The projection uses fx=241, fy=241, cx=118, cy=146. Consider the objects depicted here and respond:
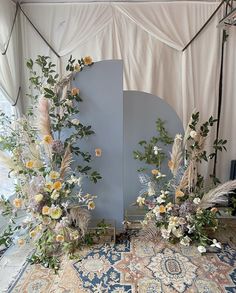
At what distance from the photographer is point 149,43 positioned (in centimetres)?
255

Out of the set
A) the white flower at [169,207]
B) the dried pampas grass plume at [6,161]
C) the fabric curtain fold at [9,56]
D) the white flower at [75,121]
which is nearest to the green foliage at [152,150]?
the white flower at [169,207]

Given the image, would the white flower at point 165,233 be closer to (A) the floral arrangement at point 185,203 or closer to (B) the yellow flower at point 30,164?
(A) the floral arrangement at point 185,203

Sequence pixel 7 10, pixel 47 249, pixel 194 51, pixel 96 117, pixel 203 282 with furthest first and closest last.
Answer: pixel 194 51, pixel 7 10, pixel 96 117, pixel 47 249, pixel 203 282

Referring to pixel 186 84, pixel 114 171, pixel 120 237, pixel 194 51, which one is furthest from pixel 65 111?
pixel 194 51

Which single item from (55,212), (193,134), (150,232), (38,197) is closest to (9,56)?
(38,197)

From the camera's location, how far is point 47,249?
73.8 inches

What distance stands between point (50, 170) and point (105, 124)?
0.58 m

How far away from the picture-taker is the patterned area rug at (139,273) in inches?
61.7

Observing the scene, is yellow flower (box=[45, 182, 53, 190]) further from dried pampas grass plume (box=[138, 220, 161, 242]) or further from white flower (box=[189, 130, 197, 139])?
white flower (box=[189, 130, 197, 139])

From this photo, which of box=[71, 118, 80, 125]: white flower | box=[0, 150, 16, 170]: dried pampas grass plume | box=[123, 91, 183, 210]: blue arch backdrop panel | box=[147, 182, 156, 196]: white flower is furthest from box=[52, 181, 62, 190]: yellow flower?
box=[123, 91, 183, 210]: blue arch backdrop panel

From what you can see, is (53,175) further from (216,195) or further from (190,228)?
(216,195)

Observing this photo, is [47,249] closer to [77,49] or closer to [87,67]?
[87,67]

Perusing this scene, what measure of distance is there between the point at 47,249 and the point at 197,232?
1.20 metres

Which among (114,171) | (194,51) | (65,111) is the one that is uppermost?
(194,51)
